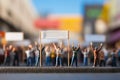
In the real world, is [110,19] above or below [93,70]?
above

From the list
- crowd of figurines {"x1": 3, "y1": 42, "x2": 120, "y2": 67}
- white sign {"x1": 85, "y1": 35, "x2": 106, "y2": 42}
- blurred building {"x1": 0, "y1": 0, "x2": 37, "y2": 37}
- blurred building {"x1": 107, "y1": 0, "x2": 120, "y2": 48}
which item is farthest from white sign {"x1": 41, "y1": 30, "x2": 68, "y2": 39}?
blurred building {"x1": 107, "y1": 0, "x2": 120, "y2": 48}

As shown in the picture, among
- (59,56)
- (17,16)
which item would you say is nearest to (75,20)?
(17,16)

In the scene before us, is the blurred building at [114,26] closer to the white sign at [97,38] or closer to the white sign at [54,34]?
the white sign at [97,38]

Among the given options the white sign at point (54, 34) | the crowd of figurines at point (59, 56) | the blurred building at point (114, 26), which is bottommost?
the crowd of figurines at point (59, 56)

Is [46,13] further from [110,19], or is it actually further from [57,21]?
[110,19]

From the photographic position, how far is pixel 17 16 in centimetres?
7769

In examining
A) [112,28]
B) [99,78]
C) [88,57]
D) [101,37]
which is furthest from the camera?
[112,28]

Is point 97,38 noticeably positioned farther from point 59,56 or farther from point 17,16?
point 17,16

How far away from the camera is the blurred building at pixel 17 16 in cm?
6728

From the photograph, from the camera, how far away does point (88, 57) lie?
108ft

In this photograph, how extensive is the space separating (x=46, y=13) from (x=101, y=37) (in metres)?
45.4

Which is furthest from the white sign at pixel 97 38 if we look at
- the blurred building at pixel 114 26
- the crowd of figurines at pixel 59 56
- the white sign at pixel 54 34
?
the blurred building at pixel 114 26

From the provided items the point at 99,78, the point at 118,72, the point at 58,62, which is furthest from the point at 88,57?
the point at 99,78

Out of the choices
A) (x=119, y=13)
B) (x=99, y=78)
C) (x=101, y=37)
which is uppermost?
(x=119, y=13)
